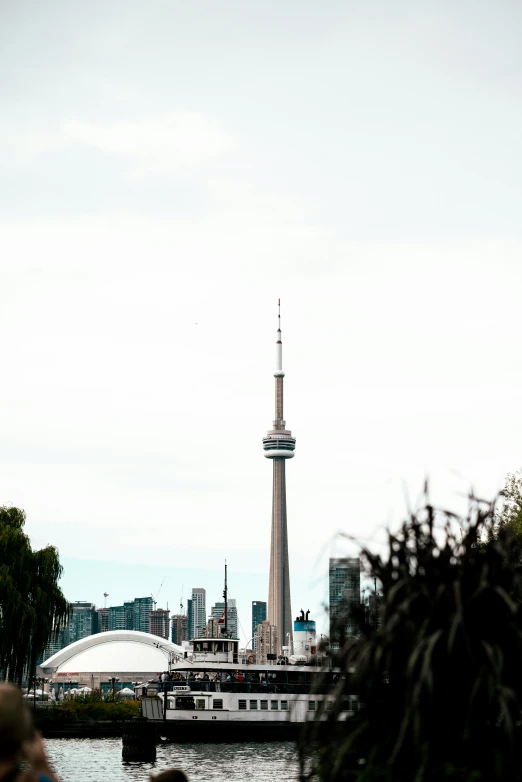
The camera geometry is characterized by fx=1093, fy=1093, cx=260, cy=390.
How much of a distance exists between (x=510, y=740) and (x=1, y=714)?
7.96 meters

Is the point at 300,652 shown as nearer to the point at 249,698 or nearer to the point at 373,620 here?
the point at 249,698

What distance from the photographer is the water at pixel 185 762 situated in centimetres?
4872

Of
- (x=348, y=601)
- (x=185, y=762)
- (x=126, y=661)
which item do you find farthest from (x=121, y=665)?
(x=348, y=601)

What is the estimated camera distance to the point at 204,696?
256 feet

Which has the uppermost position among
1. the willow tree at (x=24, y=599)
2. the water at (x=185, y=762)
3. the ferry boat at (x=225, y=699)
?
the willow tree at (x=24, y=599)

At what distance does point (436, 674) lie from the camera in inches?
505

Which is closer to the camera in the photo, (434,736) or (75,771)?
(434,736)

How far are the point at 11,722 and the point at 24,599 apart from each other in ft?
189

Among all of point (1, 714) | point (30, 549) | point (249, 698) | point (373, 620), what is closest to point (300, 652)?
point (249, 698)

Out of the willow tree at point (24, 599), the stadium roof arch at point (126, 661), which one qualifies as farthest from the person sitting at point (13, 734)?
the stadium roof arch at point (126, 661)

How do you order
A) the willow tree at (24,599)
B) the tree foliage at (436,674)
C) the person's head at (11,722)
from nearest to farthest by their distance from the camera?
the person's head at (11,722) < the tree foliage at (436,674) < the willow tree at (24,599)

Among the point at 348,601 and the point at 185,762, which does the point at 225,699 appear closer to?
the point at 185,762

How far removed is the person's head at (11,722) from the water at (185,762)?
3462cm

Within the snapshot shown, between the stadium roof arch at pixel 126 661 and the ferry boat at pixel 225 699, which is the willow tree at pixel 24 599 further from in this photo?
the stadium roof arch at pixel 126 661
